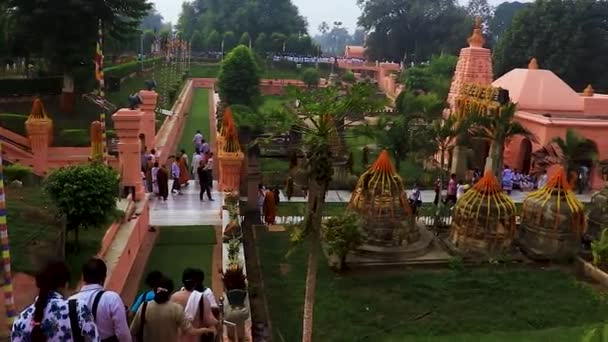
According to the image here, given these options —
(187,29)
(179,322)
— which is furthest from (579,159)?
(187,29)

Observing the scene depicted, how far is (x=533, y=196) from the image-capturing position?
513 inches

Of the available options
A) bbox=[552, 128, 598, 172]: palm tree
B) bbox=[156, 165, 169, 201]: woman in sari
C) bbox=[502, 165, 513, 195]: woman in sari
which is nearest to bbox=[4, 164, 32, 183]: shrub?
bbox=[156, 165, 169, 201]: woman in sari

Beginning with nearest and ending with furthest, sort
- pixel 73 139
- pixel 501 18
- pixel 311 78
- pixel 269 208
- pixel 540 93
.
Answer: pixel 269 208, pixel 73 139, pixel 540 93, pixel 311 78, pixel 501 18

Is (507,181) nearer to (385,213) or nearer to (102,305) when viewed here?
(385,213)

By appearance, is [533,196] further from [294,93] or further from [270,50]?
[270,50]

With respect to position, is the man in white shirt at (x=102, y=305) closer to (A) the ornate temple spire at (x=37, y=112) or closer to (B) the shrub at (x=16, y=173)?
(B) the shrub at (x=16, y=173)

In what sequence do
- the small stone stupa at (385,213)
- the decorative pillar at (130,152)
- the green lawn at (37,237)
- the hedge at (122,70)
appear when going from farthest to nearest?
the hedge at (122,70) → the decorative pillar at (130,152) → the small stone stupa at (385,213) → the green lawn at (37,237)

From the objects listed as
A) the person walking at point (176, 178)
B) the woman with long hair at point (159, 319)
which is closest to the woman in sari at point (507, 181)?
the person walking at point (176, 178)

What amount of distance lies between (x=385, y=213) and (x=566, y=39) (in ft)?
107

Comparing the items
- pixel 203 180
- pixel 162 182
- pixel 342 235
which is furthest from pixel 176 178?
pixel 342 235

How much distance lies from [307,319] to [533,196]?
26.4 feet

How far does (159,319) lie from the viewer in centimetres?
463

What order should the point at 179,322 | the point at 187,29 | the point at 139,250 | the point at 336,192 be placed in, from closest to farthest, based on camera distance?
the point at 179,322 < the point at 139,250 < the point at 336,192 < the point at 187,29

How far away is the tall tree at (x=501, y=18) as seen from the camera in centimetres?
8619
